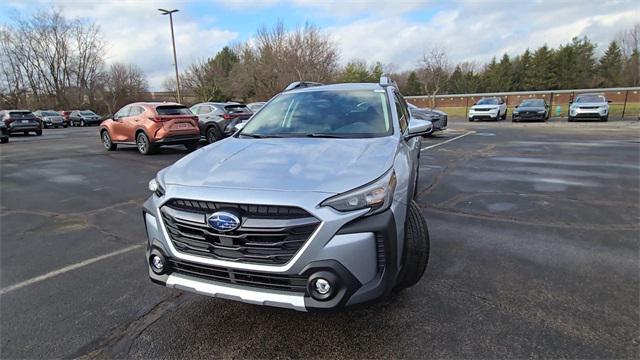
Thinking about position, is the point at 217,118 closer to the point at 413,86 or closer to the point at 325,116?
the point at 325,116

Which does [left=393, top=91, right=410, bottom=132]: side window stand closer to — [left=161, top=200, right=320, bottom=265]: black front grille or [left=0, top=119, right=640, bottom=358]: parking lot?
[left=0, top=119, right=640, bottom=358]: parking lot

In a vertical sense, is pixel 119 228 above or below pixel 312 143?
below

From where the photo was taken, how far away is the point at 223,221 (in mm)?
2160

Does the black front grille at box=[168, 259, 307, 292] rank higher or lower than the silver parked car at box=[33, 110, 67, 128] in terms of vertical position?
lower

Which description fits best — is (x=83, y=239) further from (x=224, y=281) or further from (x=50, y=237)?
(x=224, y=281)

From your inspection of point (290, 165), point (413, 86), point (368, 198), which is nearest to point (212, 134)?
point (290, 165)

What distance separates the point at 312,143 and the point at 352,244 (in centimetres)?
119

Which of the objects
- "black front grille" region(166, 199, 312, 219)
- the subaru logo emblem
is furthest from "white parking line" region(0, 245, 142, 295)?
the subaru logo emblem

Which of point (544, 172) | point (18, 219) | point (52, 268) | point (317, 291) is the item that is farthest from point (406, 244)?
point (544, 172)

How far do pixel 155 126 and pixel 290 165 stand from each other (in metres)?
10.5

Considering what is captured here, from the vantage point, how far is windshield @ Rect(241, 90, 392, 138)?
135 inches

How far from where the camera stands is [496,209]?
17.9 ft

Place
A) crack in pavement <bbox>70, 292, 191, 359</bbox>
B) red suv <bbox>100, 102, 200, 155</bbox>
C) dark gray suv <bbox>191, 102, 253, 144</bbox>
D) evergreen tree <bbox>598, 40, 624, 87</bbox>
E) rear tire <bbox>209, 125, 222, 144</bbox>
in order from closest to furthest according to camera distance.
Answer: crack in pavement <bbox>70, 292, 191, 359</bbox> → red suv <bbox>100, 102, 200, 155</bbox> → dark gray suv <bbox>191, 102, 253, 144</bbox> → rear tire <bbox>209, 125, 222, 144</bbox> → evergreen tree <bbox>598, 40, 624, 87</bbox>

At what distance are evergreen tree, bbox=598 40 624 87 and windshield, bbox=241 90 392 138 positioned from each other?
201 feet
